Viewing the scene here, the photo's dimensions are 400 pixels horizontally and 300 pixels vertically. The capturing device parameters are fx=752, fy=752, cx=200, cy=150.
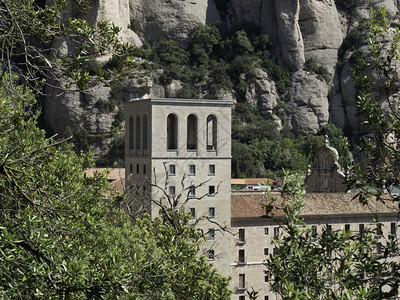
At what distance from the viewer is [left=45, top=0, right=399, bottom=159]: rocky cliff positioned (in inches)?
4053

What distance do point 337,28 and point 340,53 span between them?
143 inches

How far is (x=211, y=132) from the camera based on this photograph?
58.3m

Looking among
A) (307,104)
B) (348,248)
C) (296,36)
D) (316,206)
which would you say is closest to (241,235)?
(316,206)

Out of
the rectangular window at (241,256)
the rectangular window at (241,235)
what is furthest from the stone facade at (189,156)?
the rectangular window at (241,235)

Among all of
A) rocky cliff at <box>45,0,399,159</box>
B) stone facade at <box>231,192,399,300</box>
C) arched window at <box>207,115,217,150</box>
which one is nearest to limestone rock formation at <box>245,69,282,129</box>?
rocky cliff at <box>45,0,399,159</box>

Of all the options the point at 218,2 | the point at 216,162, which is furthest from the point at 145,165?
the point at 218,2

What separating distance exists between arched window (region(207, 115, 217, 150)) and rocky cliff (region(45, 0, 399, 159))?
1633 inches

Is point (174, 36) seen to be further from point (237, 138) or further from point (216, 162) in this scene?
point (216, 162)

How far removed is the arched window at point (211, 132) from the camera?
184ft

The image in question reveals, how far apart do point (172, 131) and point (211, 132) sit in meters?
3.37

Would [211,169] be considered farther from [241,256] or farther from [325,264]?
[325,264]

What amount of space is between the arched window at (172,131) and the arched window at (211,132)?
2.87 metres

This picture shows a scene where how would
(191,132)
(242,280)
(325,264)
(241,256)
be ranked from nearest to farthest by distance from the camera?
(325,264) < (242,280) < (241,256) < (191,132)

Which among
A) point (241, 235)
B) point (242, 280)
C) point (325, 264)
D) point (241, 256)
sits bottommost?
point (242, 280)
